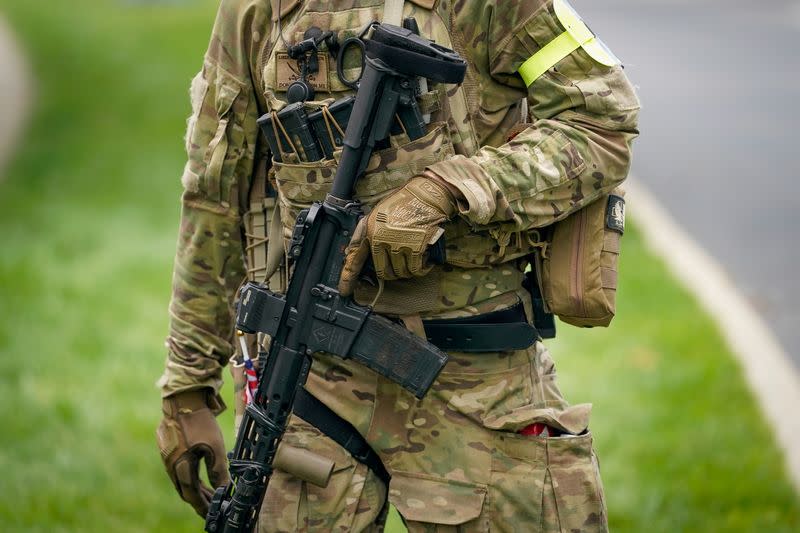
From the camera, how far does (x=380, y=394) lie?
10.7 ft

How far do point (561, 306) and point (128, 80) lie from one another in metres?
14.3

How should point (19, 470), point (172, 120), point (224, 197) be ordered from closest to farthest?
point (224, 197) → point (19, 470) → point (172, 120)

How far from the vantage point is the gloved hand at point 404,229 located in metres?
2.95

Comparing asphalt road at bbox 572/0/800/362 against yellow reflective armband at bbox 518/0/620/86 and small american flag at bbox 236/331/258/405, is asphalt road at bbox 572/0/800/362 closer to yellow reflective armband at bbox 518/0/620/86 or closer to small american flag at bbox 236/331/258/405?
small american flag at bbox 236/331/258/405

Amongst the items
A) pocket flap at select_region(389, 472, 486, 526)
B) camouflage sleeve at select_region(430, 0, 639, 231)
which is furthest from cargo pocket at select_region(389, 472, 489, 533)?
camouflage sleeve at select_region(430, 0, 639, 231)

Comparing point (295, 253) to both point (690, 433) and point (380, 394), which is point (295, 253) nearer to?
point (380, 394)

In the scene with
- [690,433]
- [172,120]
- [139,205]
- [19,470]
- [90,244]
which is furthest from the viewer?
[172,120]

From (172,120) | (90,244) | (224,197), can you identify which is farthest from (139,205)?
(224,197)

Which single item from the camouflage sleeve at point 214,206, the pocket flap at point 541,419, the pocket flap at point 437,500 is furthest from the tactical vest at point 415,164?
the pocket flap at point 437,500

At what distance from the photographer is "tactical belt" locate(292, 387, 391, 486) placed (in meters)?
3.24

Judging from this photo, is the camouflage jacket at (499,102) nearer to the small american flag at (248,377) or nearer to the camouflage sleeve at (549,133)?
the camouflage sleeve at (549,133)

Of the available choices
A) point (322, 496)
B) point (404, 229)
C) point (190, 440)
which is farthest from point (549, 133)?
point (190, 440)

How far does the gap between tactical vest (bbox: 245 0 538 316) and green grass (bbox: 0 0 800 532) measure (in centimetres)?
258

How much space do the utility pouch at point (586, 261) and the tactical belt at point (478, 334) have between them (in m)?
0.11
